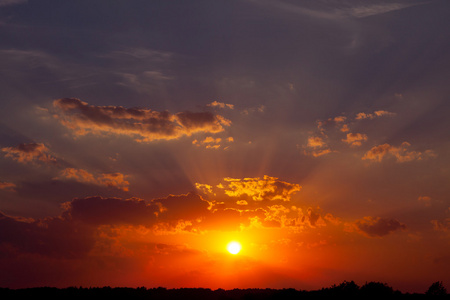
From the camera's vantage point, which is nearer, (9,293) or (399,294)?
(399,294)

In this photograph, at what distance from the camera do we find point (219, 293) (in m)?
69.7

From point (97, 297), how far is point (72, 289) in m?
5.86

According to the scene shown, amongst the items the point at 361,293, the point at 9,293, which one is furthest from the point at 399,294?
the point at 9,293

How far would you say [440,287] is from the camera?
6544 cm

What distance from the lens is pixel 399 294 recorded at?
63.5 meters

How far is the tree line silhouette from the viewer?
64.1 m

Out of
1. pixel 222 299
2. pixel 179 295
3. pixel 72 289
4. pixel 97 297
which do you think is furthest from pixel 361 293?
pixel 72 289

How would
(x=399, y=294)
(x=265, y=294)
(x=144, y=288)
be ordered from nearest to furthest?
(x=399, y=294) → (x=265, y=294) → (x=144, y=288)

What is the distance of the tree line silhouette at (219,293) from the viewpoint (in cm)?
6412

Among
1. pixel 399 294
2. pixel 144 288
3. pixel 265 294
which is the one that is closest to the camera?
pixel 399 294

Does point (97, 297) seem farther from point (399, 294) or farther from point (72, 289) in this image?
point (399, 294)

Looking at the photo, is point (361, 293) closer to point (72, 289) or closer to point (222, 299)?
point (222, 299)

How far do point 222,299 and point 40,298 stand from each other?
88.5ft

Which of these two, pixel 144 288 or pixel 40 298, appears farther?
pixel 144 288
